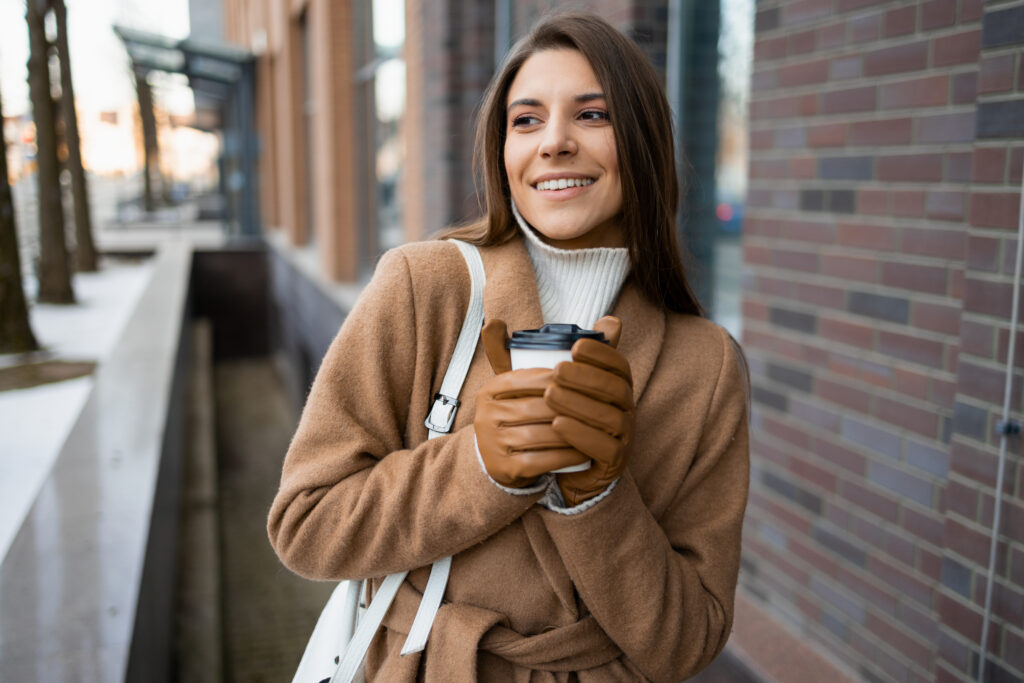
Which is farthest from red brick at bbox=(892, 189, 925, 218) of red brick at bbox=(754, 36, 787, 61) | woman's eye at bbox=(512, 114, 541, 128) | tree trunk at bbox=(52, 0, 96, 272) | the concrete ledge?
tree trunk at bbox=(52, 0, 96, 272)

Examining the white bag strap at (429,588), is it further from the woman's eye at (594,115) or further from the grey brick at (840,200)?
the grey brick at (840,200)

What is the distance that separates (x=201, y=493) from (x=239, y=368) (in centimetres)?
868

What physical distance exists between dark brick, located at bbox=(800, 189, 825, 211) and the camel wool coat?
55.1 inches

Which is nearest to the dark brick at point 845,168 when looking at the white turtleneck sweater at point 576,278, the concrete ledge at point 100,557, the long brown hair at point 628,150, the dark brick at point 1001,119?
the dark brick at point 1001,119

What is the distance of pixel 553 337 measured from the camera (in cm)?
121

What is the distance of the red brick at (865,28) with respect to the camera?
8.31 ft

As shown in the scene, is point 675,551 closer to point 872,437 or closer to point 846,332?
point 872,437

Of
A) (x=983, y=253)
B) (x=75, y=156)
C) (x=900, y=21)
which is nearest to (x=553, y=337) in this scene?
(x=983, y=253)

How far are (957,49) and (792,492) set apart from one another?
56.2 inches

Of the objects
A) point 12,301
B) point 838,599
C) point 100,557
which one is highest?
point 12,301

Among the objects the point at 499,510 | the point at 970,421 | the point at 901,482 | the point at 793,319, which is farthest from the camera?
the point at 793,319

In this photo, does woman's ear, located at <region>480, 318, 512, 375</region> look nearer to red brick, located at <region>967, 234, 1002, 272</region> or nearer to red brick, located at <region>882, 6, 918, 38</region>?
red brick, located at <region>967, 234, 1002, 272</region>

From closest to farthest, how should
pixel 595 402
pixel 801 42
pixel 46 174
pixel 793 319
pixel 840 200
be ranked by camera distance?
pixel 595 402
pixel 840 200
pixel 801 42
pixel 793 319
pixel 46 174

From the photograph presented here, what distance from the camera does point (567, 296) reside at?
5.16 feet
